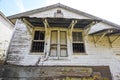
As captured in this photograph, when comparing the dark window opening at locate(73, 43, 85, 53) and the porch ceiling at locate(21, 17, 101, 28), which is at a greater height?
the porch ceiling at locate(21, 17, 101, 28)

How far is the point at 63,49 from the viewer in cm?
791

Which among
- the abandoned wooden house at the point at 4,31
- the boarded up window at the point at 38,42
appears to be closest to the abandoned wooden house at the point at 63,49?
the boarded up window at the point at 38,42

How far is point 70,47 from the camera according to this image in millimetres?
7918

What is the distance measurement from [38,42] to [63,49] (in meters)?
1.52

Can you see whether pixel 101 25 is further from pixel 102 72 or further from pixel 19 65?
pixel 19 65

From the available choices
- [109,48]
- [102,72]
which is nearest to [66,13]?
[109,48]

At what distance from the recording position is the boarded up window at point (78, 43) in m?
8.01

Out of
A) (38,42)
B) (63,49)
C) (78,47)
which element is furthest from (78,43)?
(38,42)

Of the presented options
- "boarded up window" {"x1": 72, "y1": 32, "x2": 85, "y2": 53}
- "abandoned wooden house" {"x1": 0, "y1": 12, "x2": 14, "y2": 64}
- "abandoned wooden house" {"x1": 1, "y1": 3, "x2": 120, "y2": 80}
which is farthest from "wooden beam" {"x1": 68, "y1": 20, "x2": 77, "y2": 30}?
"abandoned wooden house" {"x1": 0, "y1": 12, "x2": 14, "y2": 64}

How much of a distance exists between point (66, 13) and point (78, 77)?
4.83 metres

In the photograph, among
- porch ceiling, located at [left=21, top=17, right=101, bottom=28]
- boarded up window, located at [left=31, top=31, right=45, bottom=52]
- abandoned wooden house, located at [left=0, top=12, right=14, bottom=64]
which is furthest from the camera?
abandoned wooden house, located at [left=0, top=12, right=14, bottom=64]

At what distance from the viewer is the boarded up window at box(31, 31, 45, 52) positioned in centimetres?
785

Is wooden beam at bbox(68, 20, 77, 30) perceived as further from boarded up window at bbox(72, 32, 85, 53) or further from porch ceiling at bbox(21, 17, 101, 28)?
boarded up window at bbox(72, 32, 85, 53)

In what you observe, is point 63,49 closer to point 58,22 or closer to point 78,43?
point 78,43
